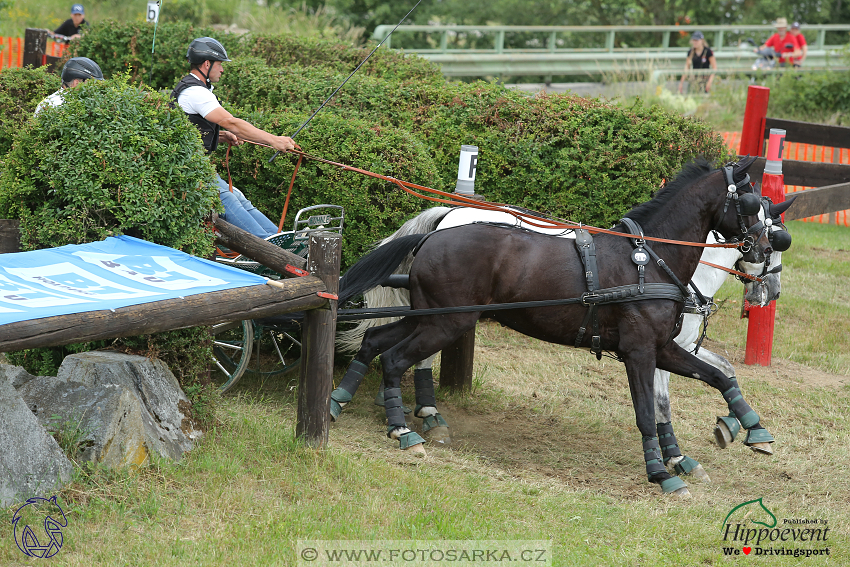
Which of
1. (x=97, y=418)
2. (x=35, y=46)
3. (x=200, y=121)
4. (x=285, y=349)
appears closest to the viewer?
(x=97, y=418)

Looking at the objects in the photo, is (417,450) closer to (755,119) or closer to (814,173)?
(755,119)

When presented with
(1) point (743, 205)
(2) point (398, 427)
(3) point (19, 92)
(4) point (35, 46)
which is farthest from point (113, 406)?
(4) point (35, 46)

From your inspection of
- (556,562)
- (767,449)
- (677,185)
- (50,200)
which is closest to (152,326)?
(50,200)

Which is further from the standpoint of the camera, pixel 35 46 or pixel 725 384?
pixel 35 46

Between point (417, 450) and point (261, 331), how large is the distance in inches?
61.3

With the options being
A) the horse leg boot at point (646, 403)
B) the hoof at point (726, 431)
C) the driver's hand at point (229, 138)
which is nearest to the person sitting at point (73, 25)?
the driver's hand at point (229, 138)

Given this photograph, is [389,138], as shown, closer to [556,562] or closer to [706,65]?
[556,562]

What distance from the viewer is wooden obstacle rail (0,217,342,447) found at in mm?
3768

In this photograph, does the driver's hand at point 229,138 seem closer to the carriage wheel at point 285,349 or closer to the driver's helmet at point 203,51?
the driver's helmet at point 203,51

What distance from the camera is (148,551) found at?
3.81m

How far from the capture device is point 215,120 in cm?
595

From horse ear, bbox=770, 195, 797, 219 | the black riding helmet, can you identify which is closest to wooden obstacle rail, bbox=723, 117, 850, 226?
horse ear, bbox=770, 195, 797, 219

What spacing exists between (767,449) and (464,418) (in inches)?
86.5

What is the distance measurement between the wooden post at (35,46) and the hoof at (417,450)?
34.6 ft
